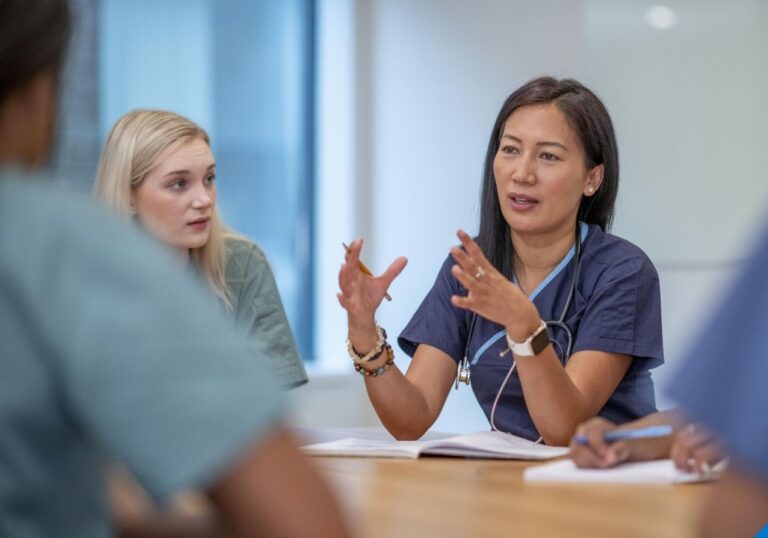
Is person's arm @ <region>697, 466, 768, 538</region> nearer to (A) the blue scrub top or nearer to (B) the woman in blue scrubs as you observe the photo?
(B) the woman in blue scrubs

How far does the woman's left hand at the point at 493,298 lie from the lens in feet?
7.05

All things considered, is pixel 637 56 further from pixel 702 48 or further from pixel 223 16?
pixel 223 16

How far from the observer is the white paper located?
5.27 ft

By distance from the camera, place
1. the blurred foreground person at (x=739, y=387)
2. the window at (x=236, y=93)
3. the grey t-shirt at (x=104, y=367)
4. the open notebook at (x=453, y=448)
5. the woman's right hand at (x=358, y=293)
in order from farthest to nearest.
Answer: the window at (x=236, y=93) → the woman's right hand at (x=358, y=293) → the open notebook at (x=453, y=448) → the blurred foreground person at (x=739, y=387) → the grey t-shirt at (x=104, y=367)

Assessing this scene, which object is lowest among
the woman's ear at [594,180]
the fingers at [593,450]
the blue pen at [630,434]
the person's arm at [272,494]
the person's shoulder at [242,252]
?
the fingers at [593,450]

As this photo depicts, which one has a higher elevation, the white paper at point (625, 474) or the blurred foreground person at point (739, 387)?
the blurred foreground person at point (739, 387)

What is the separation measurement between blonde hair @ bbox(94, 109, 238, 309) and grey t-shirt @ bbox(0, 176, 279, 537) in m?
2.23

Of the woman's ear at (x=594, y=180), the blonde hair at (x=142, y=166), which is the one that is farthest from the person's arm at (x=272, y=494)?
the blonde hair at (x=142, y=166)

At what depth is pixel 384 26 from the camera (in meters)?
5.35

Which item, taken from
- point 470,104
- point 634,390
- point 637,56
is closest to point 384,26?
point 470,104

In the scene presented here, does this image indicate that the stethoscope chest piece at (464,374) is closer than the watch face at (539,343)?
No

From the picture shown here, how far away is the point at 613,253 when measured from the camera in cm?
251

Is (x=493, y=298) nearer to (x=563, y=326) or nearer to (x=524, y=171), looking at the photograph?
(x=563, y=326)

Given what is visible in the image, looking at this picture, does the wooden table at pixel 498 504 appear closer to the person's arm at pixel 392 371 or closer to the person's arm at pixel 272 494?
the person's arm at pixel 392 371
